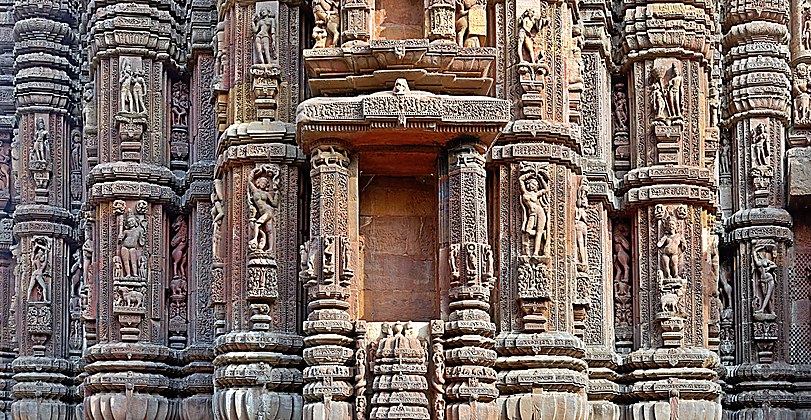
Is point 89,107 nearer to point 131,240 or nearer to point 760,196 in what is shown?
point 131,240

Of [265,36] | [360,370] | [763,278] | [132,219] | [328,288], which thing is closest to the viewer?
[360,370]

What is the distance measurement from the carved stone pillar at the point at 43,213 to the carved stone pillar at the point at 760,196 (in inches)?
384

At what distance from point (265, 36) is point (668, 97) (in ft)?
18.1

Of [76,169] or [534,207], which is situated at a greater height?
[76,169]

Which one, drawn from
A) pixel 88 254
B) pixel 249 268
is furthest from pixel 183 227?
pixel 249 268

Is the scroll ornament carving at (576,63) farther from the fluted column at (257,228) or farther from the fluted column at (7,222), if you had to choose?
the fluted column at (7,222)

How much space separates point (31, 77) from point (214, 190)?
587 centimetres

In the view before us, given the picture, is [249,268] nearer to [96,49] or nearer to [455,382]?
[455,382]

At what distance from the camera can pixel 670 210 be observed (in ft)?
76.9

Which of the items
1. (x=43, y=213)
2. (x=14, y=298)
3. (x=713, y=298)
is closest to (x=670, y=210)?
(x=713, y=298)

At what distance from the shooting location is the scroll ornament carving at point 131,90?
943 inches

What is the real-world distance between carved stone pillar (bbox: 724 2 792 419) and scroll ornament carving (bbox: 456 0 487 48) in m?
6.88

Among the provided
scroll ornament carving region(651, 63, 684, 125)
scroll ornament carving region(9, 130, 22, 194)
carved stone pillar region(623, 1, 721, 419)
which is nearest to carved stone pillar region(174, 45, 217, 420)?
scroll ornament carving region(9, 130, 22, 194)

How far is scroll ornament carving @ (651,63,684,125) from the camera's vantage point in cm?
2359
